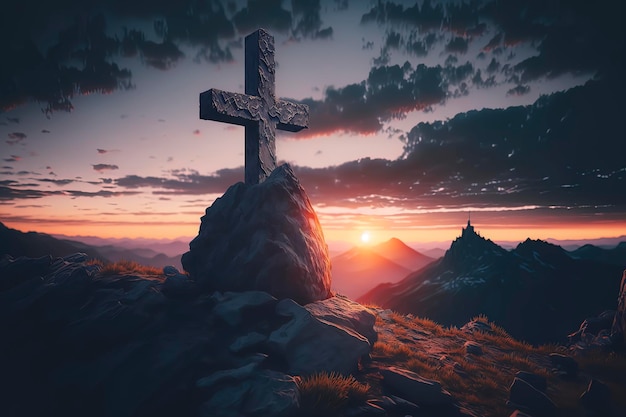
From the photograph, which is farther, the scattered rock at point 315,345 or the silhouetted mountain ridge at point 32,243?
the silhouetted mountain ridge at point 32,243

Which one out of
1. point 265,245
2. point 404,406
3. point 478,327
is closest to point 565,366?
point 478,327

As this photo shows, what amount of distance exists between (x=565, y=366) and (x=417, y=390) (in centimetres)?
700

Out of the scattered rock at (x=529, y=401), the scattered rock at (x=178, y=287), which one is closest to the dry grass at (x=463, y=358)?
the scattered rock at (x=529, y=401)

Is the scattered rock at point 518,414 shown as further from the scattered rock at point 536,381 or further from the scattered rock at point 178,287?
the scattered rock at point 178,287

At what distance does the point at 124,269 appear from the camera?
35.4ft

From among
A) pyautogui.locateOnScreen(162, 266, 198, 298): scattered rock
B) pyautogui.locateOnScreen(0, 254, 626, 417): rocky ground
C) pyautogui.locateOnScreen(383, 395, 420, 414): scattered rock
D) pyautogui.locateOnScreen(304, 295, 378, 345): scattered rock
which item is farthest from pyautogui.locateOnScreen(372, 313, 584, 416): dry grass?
pyautogui.locateOnScreen(162, 266, 198, 298): scattered rock

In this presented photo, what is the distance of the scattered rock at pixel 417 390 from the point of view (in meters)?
6.77

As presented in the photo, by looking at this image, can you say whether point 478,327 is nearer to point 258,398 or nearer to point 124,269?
point 258,398

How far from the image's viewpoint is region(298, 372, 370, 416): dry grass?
5.63 metres

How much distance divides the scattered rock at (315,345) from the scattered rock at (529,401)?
364 centimetres

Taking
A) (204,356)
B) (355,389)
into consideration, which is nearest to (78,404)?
(204,356)

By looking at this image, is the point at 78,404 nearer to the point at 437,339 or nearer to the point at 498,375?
Answer: the point at 498,375

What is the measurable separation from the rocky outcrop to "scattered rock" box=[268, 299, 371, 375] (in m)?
0.02

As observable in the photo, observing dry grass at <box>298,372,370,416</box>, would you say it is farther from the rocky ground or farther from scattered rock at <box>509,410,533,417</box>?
scattered rock at <box>509,410,533,417</box>
